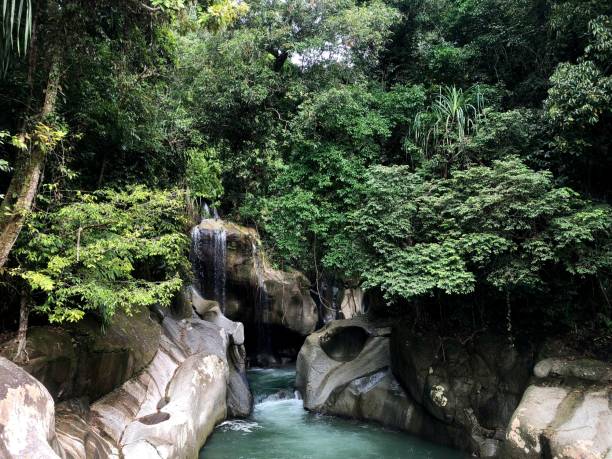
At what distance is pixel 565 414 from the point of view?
7.82 meters

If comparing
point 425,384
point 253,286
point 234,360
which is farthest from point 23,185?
point 253,286

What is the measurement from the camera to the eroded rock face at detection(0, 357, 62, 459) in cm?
475

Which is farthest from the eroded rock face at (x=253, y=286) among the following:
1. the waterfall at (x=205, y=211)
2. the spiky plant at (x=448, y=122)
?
the spiky plant at (x=448, y=122)

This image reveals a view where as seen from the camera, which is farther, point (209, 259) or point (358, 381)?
point (209, 259)

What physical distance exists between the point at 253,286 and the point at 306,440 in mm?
8769

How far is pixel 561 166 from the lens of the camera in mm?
10453

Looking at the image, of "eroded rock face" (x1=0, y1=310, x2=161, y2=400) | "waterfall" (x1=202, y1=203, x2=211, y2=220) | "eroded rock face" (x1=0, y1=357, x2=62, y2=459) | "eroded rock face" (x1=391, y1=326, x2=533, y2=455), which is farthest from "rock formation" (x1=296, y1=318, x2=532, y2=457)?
"waterfall" (x1=202, y1=203, x2=211, y2=220)

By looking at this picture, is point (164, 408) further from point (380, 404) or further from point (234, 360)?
point (380, 404)

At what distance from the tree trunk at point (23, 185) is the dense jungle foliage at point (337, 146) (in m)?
0.04

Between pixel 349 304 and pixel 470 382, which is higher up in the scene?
pixel 349 304

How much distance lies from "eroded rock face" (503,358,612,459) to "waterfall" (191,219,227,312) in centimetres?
1232

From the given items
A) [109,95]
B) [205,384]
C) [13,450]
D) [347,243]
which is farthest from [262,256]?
[13,450]

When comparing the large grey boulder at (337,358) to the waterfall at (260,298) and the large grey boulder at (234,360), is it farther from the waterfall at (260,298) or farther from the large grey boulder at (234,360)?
the waterfall at (260,298)

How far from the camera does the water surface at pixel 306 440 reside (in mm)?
9562
